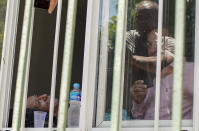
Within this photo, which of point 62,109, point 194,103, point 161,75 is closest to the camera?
point 62,109

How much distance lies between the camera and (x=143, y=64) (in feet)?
9.45

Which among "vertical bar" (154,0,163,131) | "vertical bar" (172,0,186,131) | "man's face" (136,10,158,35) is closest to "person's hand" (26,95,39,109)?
"man's face" (136,10,158,35)

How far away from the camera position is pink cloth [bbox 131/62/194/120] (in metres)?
2.67

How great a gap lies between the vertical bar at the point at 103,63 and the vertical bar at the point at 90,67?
0.04m

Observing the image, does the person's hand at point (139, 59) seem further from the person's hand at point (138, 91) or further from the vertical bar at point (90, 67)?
the vertical bar at point (90, 67)

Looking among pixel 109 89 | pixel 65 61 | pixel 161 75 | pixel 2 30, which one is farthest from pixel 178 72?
pixel 2 30

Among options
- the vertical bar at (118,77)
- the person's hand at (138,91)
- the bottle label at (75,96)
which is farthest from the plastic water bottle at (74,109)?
the vertical bar at (118,77)

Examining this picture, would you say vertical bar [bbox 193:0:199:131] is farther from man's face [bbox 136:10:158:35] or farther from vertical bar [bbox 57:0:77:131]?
vertical bar [bbox 57:0:77:131]

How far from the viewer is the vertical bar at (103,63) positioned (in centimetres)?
288

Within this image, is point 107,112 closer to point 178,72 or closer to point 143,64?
point 143,64

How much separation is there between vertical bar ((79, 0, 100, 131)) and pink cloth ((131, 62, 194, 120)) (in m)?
0.29

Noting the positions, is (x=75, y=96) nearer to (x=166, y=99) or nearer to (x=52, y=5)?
(x=166, y=99)

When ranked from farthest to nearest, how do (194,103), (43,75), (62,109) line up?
(43,75) → (194,103) → (62,109)

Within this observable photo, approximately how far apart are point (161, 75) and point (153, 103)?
19 cm
